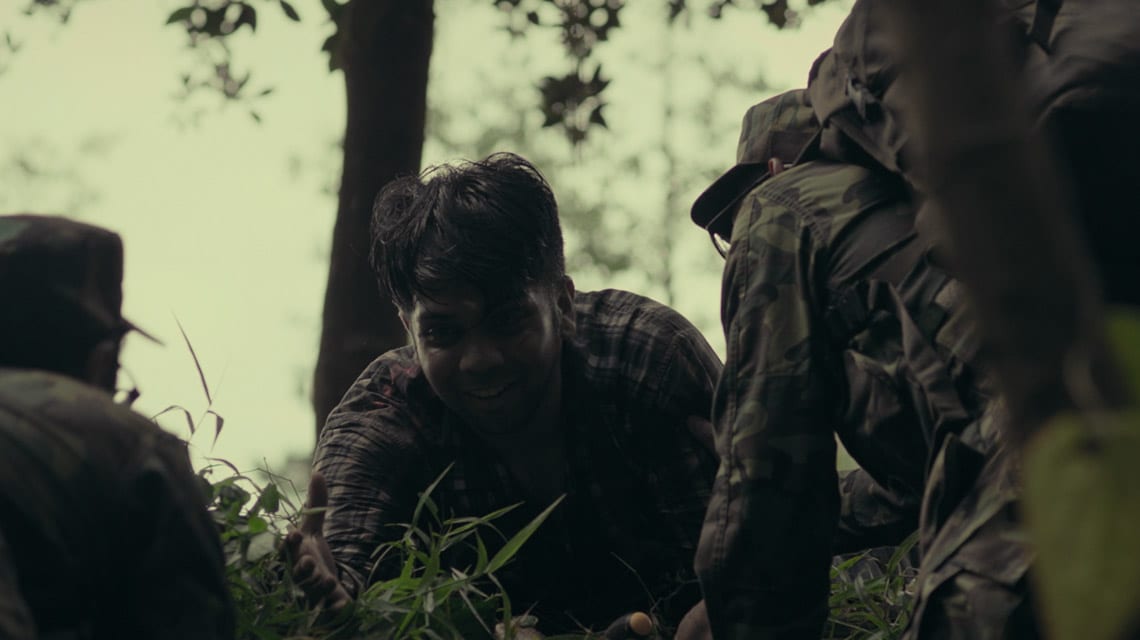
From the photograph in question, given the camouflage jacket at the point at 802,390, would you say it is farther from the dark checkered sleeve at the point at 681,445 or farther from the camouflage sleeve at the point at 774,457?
the dark checkered sleeve at the point at 681,445

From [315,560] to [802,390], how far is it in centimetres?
108

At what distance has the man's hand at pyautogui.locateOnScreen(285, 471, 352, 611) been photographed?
9.73 ft

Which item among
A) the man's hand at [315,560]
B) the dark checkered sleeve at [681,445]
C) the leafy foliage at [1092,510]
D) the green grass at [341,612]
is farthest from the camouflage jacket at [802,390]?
the leafy foliage at [1092,510]

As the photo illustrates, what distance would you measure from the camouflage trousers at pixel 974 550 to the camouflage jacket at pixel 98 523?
3.63 feet

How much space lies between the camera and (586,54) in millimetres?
5316

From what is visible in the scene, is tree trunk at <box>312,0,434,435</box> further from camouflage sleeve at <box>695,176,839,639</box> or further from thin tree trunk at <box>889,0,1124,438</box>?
thin tree trunk at <box>889,0,1124,438</box>

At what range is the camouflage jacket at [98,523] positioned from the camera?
1.83 metres

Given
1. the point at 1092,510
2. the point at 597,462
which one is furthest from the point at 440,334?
the point at 1092,510

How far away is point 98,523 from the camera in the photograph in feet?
6.30

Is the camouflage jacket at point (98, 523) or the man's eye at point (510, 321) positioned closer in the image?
the camouflage jacket at point (98, 523)

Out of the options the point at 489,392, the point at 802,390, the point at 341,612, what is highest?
the point at 802,390

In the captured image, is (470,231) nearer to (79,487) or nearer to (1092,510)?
(79,487)

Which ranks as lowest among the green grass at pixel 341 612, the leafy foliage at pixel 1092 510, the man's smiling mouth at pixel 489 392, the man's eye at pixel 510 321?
the green grass at pixel 341 612

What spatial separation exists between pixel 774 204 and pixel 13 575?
1.57 m
